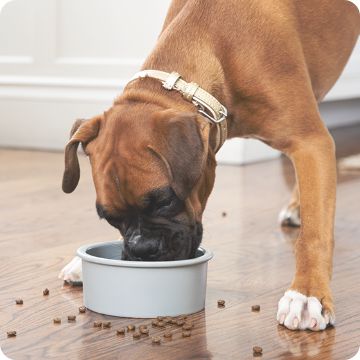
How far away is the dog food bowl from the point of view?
7.09 ft

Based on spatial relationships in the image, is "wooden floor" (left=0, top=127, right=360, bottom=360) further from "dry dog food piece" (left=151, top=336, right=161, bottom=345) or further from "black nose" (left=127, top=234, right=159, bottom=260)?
"black nose" (left=127, top=234, right=159, bottom=260)

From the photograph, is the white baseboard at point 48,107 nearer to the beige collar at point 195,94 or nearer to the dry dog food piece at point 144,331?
the beige collar at point 195,94

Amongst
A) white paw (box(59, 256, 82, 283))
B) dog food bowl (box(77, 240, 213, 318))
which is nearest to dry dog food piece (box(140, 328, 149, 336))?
dog food bowl (box(77, 240, 213, 318))

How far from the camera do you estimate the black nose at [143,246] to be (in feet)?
7.25

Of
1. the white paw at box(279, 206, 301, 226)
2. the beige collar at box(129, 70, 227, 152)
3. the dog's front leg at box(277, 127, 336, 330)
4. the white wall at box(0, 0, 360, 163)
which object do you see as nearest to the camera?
the dog's front leg at box(277, 127, 336, 330)

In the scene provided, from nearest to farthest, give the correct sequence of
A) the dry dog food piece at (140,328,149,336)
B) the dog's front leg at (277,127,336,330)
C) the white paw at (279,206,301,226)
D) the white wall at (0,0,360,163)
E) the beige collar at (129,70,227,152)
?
1. the dry dog food piece at (140,328,149,336)
2. the dog's front leg at (277,127,336,330)
3. the beige collar at (129,70,227,152)
4. the white paw at (279,206,301,226)
5. the white wall at (0,0,360,163)

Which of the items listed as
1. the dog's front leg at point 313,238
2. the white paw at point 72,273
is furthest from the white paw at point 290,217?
the white paw at point 72,273

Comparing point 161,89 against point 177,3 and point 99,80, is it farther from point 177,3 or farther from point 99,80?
point 99,80

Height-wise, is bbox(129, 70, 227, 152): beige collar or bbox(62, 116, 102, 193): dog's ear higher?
bbox(129, 70, 227, 152): beige collar

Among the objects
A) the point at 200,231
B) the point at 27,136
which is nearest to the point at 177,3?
the point at 200,231

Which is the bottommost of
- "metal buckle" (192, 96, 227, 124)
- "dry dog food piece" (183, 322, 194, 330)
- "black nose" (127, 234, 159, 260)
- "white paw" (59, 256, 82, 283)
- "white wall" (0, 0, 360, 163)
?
→ "dry dog food piece" (183, 322, 194, 330)

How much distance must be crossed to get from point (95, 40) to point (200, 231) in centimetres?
360

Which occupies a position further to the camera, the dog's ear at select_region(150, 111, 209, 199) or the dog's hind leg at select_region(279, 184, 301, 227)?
the dog's hind leg at select_region(279, 184, 301, 227)

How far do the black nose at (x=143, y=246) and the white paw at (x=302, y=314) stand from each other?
0.37m
